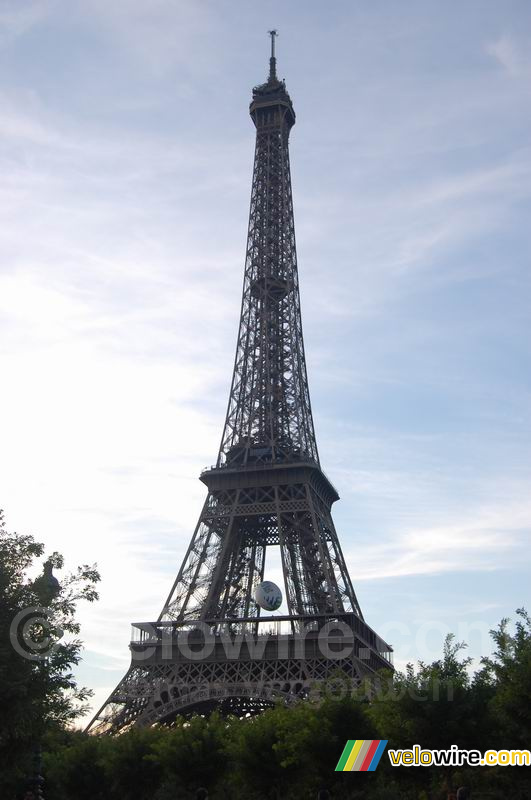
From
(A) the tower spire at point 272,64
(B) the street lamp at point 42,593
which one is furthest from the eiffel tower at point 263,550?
(B) the street lamp at point 42,593

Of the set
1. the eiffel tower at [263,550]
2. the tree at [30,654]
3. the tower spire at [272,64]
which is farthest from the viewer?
the tower spire at [272,64]

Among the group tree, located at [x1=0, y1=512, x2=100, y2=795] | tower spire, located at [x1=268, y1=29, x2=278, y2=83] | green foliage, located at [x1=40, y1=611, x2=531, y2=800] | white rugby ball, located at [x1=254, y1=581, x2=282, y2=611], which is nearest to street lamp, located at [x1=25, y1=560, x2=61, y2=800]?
tree, located at [x1=0, y1=512, x2=100, y2=795]

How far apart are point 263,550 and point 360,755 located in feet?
149

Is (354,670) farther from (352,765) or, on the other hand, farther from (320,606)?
(352,765)

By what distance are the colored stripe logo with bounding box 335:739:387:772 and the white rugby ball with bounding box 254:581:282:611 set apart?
32208 mm

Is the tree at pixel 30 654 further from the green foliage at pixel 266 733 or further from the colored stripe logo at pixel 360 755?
the colored stripe logo at pixel 360 755

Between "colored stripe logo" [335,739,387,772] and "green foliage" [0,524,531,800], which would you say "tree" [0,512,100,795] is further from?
"colored stripe logo" [335,739,387,772]

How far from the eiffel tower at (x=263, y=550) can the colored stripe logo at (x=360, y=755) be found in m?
9.11

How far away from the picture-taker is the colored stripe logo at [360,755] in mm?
39969

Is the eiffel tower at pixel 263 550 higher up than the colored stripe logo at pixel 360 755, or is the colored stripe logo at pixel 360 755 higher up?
the eiffel tower at pixel 263 550

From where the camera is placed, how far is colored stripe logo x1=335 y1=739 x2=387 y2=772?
39969 mm

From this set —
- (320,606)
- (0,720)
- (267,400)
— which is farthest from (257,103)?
(0,720)

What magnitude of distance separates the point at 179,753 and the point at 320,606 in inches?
1113

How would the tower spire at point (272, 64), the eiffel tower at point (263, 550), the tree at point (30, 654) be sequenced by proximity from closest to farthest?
the tree at point (30, 654) < the eiffel tower at point (263, 550) < the tower spire at point (272, 64)
